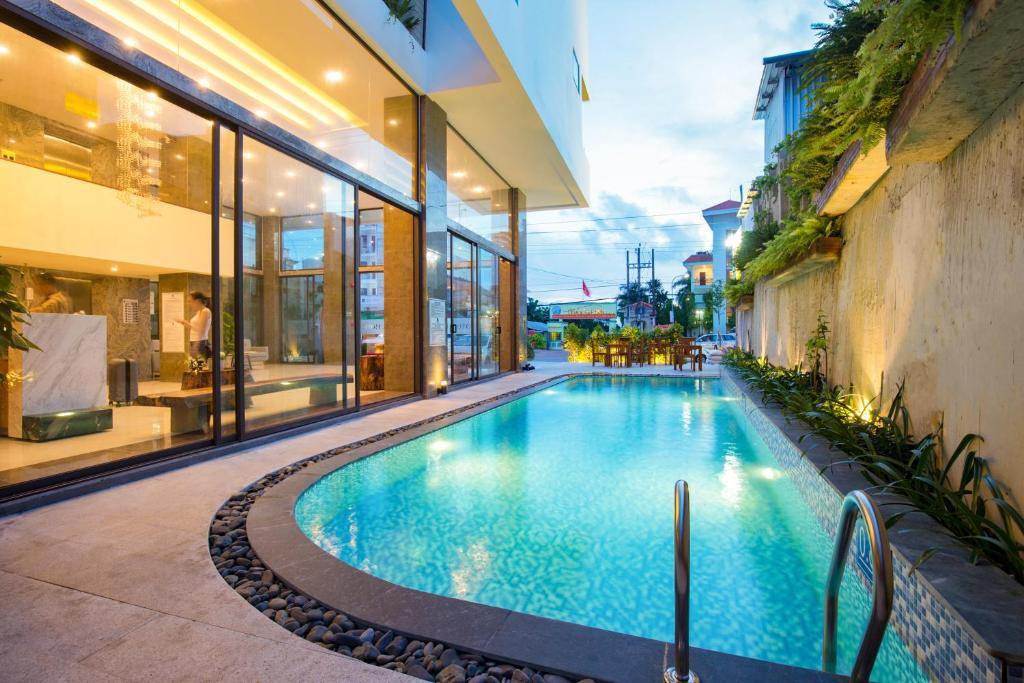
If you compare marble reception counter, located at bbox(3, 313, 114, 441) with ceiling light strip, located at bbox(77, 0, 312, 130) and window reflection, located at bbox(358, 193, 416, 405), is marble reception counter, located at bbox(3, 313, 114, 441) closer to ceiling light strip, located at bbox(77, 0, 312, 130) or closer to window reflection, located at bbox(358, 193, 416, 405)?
ceiling light strip, located at bbox(77, 0, 312, 130)

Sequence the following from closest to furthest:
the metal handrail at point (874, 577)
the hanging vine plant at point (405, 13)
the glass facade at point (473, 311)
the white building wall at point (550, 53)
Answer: the metal handrail at point (874, 577) → the hanging vine plant at point (405, 13) → the white building wall at point (550, 53) → the glass facade at point (473, 311)

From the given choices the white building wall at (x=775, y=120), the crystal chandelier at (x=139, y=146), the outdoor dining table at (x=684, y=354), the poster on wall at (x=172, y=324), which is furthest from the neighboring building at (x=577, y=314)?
the crystal chandelier at (x=139, y=146)

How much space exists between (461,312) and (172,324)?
5.10 m

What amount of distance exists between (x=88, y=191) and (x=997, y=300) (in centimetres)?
965

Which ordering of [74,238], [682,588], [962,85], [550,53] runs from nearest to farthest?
[682,588] < [962,85] < [74,238] < [550,53]

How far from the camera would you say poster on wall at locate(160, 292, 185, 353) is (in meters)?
6.06

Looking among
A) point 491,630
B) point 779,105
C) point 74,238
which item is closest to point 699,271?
point 779,105

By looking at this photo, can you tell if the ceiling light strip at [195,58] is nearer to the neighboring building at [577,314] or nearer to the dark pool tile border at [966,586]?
the dark pool tile border at [966,586]

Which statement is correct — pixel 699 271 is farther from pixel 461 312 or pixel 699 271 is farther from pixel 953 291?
pixel 953 291

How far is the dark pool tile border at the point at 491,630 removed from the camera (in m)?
1.61

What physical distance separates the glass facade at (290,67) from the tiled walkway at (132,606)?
11.3ft

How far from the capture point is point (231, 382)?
494 centimetres

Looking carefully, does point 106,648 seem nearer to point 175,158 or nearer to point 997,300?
point 997,300

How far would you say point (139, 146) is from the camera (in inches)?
203
